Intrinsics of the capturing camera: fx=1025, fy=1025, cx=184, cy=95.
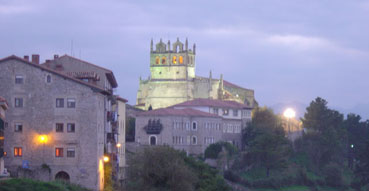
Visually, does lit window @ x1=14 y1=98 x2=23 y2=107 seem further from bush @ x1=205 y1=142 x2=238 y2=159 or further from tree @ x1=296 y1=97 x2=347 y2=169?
tree @ x1=296 y1=97 x2=347 y2=169

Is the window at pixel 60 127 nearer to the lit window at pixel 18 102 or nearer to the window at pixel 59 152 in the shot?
the window at pixel 59 152

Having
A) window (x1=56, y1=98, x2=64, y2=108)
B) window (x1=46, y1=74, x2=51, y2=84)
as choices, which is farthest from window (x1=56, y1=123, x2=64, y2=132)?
window (x1=46, y1=74, x2=51, y2=84)

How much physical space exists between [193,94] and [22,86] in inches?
3164

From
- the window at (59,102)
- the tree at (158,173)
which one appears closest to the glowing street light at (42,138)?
the window at (59,102)

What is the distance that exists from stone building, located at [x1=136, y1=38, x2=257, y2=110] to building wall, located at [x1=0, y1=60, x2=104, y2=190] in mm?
77812

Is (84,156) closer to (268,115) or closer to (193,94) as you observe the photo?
(268,115)

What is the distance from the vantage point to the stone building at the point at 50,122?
6322 centimetres

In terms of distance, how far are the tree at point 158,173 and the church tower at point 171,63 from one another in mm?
77764

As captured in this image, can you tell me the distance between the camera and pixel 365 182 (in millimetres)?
112000

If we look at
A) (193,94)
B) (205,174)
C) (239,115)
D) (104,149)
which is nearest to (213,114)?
(239,115)

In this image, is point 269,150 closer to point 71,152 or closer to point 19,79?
point 71,152

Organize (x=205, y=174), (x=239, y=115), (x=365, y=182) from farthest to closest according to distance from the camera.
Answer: (x=239, y=115)
(x=365, y=182)
(x=205, y=174)

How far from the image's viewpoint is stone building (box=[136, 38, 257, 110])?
142875mm

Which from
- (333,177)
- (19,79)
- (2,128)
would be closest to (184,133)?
(333,177)
